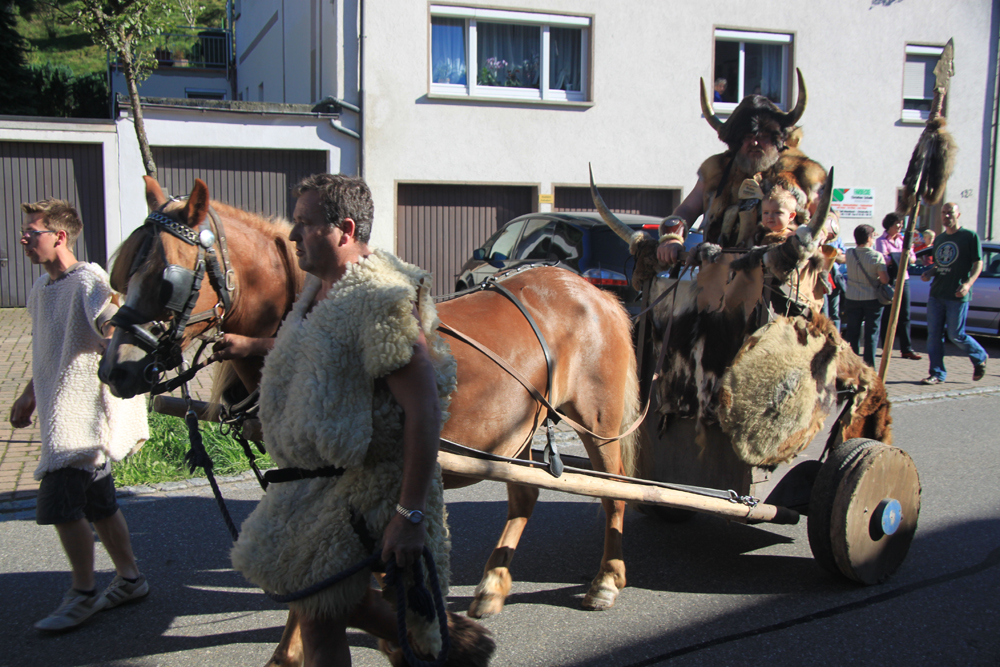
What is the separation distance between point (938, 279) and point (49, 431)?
30.3 feet

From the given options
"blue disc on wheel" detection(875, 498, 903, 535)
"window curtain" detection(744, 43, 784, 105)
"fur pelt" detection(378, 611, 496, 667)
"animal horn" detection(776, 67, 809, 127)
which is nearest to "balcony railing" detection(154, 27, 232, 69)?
"window curtain" detection(744, 43, 784, 105)

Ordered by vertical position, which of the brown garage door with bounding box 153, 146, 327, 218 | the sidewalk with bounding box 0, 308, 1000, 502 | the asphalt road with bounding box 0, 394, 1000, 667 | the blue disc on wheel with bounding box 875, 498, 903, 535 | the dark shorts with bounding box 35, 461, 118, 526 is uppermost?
the brown garage door with bounding box 153, 146, 327, 218

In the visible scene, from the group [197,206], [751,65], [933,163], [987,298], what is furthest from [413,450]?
[751,65]

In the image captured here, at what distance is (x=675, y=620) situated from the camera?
3.43 metres

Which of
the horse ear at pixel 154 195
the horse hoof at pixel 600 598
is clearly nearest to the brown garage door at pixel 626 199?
the horse hoof at pixel 600 598

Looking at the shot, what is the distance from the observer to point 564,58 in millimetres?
14031

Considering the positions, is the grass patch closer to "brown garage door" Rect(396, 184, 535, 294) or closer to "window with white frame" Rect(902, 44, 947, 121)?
"brown garage door" Rect(396, 184, 535, 294)

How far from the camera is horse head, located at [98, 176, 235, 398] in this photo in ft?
7.89

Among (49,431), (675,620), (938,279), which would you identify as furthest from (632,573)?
(938,279)

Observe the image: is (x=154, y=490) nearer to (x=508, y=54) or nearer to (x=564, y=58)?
(x=508, y=54)

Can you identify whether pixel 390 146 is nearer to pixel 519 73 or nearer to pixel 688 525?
pixel 519 73

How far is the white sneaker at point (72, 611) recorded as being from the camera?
127 inches

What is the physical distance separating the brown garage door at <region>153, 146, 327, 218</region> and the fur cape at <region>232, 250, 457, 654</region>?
11213mm

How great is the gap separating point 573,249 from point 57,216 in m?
6.04
